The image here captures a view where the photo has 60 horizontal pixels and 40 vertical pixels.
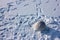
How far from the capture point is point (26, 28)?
2.12m

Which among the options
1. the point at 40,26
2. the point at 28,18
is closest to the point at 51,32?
the point at 40,26

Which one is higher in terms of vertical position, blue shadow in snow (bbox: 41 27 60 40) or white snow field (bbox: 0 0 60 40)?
white snow field (bbox: 0 0 60 40)

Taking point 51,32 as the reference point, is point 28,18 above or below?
above

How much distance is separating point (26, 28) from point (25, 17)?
185 mm

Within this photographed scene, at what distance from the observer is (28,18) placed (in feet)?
7.28

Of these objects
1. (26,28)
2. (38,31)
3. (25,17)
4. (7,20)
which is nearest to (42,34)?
(38,31)

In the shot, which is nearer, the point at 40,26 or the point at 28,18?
the point at 40,26

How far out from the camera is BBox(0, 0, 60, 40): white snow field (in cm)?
204

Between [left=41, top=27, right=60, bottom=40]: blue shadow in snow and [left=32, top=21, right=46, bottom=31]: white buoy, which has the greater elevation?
[left=32, top=21, right=46, bottom=31]: white buoy

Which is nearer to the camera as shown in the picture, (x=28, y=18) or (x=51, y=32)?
(x=51, y=32)

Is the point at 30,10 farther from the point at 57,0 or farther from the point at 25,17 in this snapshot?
the point at 57,0

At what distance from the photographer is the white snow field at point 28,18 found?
2041 mm

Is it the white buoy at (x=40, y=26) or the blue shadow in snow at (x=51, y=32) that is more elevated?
the white buoy at (x=40, y=26)

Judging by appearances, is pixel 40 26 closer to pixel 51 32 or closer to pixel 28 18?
pixel 51 32
